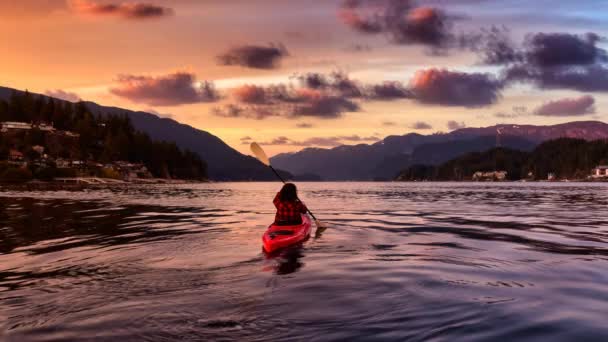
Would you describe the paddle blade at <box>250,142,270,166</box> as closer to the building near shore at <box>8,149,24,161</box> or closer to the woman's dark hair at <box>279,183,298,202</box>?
the woman's dark hair at <box>279,183,298,202</box>

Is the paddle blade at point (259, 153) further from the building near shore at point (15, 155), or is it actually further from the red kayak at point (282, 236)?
the building near shore at point (15, 155)

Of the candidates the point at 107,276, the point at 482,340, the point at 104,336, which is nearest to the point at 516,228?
the point at 482,340

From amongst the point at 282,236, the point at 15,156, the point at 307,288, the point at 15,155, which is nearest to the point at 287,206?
the point at 282,236

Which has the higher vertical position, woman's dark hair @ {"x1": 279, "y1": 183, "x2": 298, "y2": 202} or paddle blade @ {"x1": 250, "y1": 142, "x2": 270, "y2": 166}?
paddle blade @ {"x1": 250, "y1": 142, "x2": 270, "y2": 166}

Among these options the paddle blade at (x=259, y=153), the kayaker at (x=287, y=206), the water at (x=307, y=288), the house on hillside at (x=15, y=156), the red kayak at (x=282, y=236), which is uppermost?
the house on hillside at (x=15, y=156)

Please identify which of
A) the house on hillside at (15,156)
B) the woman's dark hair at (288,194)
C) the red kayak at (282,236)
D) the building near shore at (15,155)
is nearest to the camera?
the red kayak at (282,236)

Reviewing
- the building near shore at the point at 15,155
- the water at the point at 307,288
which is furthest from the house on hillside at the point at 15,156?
the water at the point at 307,288

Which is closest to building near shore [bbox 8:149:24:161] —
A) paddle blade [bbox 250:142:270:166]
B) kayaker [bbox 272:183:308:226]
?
paddle blade [bbox 250:142:270:166]

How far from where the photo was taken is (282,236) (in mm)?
18016

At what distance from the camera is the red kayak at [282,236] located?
1734 cm

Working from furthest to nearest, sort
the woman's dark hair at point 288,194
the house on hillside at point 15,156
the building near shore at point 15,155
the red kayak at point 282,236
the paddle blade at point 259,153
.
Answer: the building near shore at point 15,155 < the house on hillside at point 15,156 < the paddle blade at point 259,153 < the woman's dark hair at point 288,194 < the red kayak at point 282,236

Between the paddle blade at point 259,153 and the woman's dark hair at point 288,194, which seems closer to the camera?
the woman's dark hair at point 288,194

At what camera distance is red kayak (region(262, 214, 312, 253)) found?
56.9ft

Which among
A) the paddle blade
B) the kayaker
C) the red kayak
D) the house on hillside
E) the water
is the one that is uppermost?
the house on hillside
